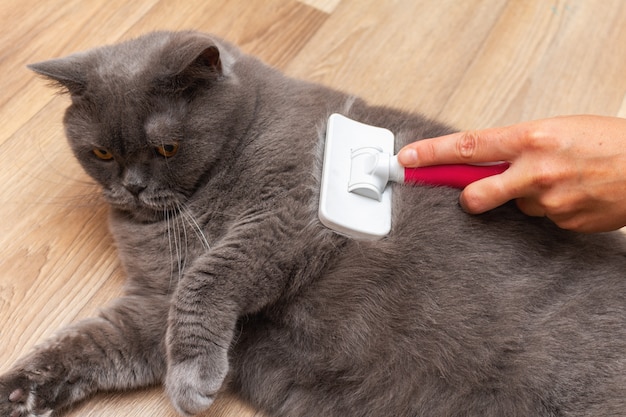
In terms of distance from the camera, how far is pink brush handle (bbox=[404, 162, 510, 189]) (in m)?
1.18

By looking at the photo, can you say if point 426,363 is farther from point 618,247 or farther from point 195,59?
point 195,59

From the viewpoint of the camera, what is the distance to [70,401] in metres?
1.22

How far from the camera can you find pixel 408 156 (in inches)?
46.7

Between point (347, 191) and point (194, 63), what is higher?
point (194, 63)

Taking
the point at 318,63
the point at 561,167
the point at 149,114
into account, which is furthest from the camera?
the point at 318,63

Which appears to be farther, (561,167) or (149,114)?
(149,114)

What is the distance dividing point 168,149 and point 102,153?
6.5 inches

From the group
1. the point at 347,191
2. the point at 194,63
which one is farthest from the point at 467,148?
the point at 194,63

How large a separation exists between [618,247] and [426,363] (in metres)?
0.49

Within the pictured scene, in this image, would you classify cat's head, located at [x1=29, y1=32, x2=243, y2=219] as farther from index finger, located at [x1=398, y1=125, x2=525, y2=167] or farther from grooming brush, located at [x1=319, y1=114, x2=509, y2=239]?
index finger, located at [x1=398, y1=125, x2=525, y2=167]

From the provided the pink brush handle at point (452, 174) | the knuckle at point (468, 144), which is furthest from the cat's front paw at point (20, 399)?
the knuckle at point (468, 144)

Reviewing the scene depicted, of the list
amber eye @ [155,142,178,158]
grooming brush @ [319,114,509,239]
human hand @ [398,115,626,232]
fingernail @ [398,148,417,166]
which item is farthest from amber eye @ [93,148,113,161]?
human hand @ [398,115,626,232]

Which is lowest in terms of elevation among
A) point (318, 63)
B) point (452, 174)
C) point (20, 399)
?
point (20, 399)

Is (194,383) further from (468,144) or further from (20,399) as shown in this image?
(468,144)
